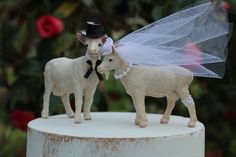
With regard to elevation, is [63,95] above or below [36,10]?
below

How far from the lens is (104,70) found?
1.40m

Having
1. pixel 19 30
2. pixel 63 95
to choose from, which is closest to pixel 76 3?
pixel 19 30

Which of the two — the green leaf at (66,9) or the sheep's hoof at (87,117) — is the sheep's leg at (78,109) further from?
the green leaf at (66,9)

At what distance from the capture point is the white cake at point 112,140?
125 centimetres

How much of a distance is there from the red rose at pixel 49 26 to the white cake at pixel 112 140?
591 mm

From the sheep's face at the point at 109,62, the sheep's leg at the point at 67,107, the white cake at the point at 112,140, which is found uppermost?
the sheep's face at the point at 109,62

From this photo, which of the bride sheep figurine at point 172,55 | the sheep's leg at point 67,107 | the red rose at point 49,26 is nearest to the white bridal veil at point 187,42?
the bride sheep figurine at point 172,55

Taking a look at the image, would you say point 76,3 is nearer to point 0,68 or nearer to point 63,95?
point 0,68

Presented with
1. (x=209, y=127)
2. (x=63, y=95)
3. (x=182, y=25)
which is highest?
(x=182, y=25)

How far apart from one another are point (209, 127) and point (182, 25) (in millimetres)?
1092

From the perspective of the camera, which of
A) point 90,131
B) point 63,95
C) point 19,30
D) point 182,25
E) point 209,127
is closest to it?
point 90,131

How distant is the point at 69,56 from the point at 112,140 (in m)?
0.71

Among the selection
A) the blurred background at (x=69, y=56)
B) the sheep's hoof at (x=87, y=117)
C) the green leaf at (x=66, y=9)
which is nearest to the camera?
the sheep's hoof at (x=87, y=117)

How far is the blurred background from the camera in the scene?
1.96 m
